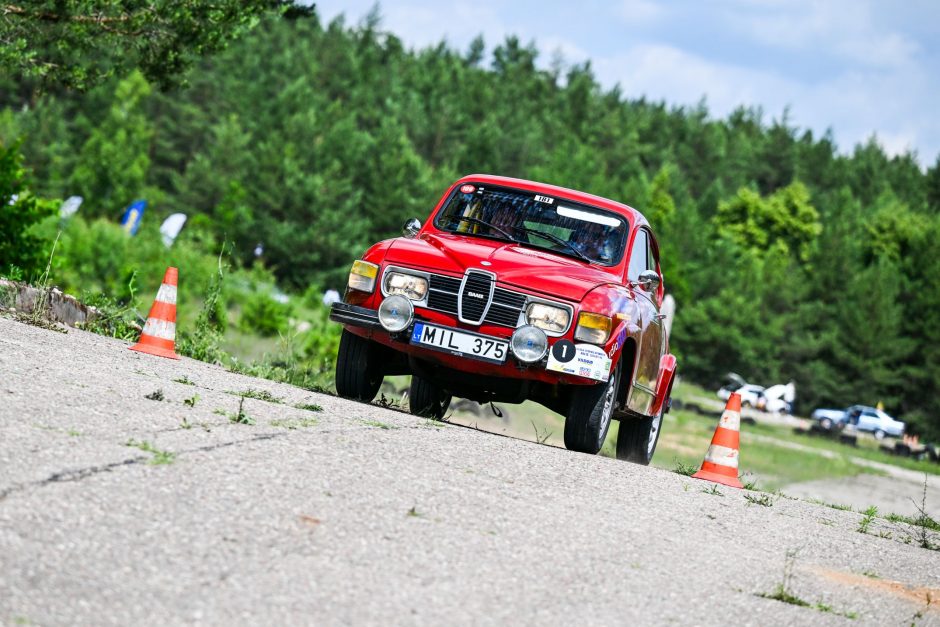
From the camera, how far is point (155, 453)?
5.91m

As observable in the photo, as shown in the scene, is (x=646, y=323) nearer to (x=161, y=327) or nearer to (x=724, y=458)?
(x=724, y=458)

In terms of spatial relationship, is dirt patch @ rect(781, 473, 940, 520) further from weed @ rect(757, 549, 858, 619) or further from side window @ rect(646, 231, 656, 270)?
weed @ rect(757, 549, 858, 619)

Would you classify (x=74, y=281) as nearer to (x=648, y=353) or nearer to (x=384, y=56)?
(x=648, y=353)

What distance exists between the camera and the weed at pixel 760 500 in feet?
30.0

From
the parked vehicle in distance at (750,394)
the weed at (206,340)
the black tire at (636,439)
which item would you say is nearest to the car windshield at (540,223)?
the black tire at (636,439)

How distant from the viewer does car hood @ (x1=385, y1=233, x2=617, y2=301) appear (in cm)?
959

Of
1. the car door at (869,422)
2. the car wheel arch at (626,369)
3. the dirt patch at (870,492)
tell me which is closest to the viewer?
the car wheel arch at (626,369)

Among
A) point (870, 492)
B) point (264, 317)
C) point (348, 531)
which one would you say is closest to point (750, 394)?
point (264, 317)

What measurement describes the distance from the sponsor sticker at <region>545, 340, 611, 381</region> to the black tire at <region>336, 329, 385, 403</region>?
1771 millimetres

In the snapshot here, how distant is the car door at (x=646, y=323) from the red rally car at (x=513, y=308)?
0.03 meters

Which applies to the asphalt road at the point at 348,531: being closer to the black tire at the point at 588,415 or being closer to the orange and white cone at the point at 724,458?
the black tire at the point at 588,415

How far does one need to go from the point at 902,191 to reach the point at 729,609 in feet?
489

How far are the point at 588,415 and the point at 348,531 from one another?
4.65 meters

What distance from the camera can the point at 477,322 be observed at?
959cm
